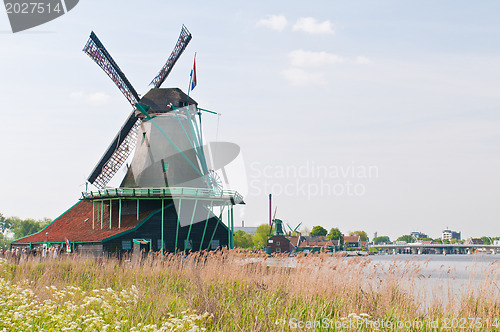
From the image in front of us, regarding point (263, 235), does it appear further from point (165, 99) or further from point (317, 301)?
point (317, 301)

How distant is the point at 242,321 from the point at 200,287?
8.04ft

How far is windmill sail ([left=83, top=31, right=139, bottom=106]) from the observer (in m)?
33.6

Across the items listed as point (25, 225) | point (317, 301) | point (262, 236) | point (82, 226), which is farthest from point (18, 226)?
point (317, 301)

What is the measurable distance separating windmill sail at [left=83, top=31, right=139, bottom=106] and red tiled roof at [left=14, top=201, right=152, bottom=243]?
7.99 meters

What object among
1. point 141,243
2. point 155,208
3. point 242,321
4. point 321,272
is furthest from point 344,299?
point 155,208

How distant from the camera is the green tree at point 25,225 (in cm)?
9344

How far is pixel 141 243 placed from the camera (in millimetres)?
28469

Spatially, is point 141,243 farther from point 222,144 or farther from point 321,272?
point 321,272

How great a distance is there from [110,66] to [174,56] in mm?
4755

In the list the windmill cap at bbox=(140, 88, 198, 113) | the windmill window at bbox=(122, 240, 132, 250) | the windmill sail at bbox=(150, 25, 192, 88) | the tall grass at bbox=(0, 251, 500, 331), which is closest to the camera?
the tall grass at bbox=(0, 251, 500, 331)

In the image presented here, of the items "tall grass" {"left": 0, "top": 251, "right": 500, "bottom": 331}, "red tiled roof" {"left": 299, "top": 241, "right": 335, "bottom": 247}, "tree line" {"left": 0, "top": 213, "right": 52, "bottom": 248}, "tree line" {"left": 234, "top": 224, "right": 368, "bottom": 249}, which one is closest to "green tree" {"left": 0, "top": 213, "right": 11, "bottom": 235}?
"tree line" {"left": 0, "top": 213, "right": 52, "bottom": 248}

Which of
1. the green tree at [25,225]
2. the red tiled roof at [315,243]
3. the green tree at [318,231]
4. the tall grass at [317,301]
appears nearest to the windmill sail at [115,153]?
the tall grass at [317,301]

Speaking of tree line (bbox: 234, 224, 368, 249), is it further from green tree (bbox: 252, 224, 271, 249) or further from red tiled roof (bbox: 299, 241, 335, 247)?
red tiled roof (bbox: 299, 241, 335, 247)

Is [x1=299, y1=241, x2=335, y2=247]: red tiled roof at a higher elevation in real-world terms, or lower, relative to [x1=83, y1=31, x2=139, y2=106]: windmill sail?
lower
